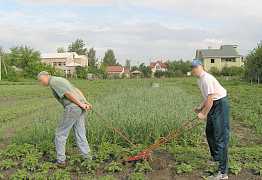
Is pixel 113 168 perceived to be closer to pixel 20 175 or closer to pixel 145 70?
pixel 20 175

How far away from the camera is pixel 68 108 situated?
629 centimetres

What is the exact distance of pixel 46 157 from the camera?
7.03 meters

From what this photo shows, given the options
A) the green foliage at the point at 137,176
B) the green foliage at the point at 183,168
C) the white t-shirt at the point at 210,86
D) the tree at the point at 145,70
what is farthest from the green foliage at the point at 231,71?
the green foliage at the point at 137,176

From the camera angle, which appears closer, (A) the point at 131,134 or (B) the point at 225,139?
(B) the point at 225,139

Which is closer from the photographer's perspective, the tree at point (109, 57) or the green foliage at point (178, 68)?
the green foliage at point (178, 68)

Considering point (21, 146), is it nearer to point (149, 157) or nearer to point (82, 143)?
point (82, 143)

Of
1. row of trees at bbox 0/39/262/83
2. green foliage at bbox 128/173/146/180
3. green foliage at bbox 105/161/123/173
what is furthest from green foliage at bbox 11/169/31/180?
row of trees at bbox 0/39/262/83

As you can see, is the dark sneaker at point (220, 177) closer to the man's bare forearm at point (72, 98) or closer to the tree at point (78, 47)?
the man's bare forearm at point (72, 98)

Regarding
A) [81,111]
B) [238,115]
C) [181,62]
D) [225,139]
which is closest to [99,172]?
[81,111]

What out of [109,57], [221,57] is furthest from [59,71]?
[109,57]

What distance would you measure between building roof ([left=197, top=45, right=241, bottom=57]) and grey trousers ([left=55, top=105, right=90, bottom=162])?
3030 inches

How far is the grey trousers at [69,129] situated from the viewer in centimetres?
630

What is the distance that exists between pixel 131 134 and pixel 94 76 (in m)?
66.5

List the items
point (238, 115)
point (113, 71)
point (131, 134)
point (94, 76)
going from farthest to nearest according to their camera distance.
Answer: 1. point (113, 71)
2. point (94, 76)
3. point (238, 115)
4. point (131, 134)
